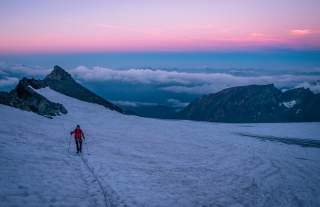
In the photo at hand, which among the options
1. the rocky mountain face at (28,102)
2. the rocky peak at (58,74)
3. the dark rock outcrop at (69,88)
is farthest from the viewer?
the rocky peak at (58,74)

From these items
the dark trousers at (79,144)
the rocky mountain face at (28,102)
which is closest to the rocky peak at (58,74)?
the rocky mountain face at (28,102)

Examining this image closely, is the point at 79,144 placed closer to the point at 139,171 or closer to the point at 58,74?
the point at 139,171

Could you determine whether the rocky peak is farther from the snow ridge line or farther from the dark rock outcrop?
the snow ridge line

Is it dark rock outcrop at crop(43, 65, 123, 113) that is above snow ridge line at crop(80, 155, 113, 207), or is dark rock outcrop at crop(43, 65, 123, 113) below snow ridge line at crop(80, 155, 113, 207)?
above

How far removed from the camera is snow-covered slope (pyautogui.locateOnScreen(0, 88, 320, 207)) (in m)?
18.1

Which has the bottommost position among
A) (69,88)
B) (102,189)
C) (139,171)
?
(139,171)

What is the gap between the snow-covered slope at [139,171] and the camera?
18.1 m

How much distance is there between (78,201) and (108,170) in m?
6.70

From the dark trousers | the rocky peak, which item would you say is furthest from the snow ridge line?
the rocky peak

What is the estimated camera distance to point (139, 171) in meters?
24.8

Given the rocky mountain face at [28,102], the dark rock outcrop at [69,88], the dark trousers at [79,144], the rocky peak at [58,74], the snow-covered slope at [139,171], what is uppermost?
the rocky peak at [58,74]

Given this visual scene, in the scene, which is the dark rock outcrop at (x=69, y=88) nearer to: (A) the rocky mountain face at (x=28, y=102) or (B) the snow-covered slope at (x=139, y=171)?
(A) the rocky mountain face at (x=28, y=102)

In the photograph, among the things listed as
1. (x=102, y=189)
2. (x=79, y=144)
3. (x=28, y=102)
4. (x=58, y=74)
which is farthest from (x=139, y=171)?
(x=58, y=74)

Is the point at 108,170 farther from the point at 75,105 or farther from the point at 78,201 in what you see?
the point at 75,105
